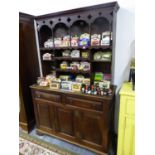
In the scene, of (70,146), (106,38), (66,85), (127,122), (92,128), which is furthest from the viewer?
(70,146)

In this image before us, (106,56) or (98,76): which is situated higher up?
(106,56)

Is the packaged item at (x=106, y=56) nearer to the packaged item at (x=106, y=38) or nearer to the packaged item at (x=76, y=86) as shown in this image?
the packaged item at (x=106, y=38)

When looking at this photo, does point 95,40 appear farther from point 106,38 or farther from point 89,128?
point 89,128

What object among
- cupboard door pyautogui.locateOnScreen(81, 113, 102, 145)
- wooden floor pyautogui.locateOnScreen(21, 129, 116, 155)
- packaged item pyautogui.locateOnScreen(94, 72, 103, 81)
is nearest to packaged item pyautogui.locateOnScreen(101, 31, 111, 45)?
packaged item pyautogui.locateOnScreen(94, 72, 103, 81)

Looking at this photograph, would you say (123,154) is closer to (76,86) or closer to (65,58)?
(76,86)

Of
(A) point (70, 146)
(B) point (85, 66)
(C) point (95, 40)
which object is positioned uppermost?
(C) point (95, 40)

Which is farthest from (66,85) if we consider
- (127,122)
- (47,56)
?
(127,122)

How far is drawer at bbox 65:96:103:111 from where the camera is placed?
149 centimetres

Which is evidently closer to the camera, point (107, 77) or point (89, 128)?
point (89, 128)

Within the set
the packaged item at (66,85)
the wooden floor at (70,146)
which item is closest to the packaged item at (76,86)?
the packaged item at (66,85)

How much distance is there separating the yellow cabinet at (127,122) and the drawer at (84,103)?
0.84 feet

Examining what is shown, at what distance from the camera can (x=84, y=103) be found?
1563 mm

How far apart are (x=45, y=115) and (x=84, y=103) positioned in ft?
2.38

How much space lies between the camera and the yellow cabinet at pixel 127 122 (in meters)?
1.27
